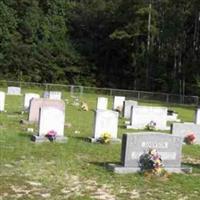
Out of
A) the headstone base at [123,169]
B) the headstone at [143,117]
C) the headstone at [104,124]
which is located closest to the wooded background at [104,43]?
the headstone at [143,117]

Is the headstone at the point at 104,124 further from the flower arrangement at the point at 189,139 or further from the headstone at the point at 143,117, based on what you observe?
the headstone at the point at 143,117

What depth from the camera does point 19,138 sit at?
16562 mm

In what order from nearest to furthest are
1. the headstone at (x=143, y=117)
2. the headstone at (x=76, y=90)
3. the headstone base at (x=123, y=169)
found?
the headstone base at (x=123, y=169) < the headstone at (x=143, y=117) < the headstone at (x=76, y=90)

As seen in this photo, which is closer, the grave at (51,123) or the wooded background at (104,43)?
the grave at (51,123)

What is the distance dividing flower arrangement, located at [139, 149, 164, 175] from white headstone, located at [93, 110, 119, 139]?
4.92 metres

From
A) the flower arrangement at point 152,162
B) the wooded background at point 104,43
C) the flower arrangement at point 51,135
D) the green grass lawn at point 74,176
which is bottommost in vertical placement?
the green grass lawn at point 74,176

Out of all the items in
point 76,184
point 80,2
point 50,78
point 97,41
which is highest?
point 80,2

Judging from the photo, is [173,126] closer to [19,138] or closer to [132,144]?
[19,138]

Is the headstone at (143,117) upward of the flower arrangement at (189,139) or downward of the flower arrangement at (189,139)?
upward

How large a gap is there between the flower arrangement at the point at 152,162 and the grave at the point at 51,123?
452cm

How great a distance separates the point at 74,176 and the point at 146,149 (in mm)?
1685

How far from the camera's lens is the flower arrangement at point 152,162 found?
12109 mm

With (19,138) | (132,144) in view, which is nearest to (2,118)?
(19,138)

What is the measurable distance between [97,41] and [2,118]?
163 ft
